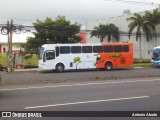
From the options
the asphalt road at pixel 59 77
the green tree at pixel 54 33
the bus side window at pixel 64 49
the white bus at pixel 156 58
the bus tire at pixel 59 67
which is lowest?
the asphalt road at pixel 59 77

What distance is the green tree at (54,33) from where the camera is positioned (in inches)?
2367

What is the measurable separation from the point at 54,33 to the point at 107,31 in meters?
16.1

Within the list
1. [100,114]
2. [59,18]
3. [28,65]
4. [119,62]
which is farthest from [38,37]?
[100,114]

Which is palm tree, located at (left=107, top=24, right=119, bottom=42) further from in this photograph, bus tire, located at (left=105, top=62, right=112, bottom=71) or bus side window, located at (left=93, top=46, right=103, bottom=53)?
bus side window, located at (left=93, top=46, right=103, bottom=53)

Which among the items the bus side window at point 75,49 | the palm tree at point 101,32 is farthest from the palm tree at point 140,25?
the bus side window at point 75,49

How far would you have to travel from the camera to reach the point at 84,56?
126 ft

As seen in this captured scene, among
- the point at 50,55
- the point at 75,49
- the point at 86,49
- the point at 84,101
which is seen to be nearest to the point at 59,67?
the point at 50,55

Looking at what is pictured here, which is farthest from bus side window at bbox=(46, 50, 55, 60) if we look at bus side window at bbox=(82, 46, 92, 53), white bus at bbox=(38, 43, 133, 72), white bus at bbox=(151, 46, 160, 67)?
white bus at bbox=(151, 46, 160, 67)

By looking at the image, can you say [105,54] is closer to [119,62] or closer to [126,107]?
[119,62]

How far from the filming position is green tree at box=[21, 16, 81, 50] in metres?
60.1

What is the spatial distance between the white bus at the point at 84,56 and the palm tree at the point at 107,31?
32.9 metres

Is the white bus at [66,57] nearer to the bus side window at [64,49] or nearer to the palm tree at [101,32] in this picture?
the bus side window at [64,49]

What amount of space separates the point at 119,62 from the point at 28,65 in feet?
41.5

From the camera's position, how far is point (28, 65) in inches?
1868
